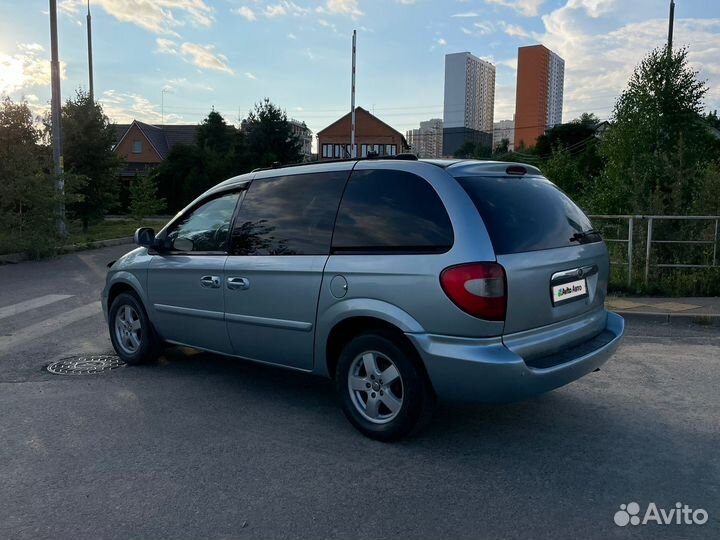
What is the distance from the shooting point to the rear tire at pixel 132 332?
588 cm

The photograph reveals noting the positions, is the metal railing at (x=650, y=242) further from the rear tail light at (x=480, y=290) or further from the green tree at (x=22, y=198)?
the green tree at (x=22, y=198)

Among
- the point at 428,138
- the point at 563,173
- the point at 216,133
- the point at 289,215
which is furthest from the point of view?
the point at 428,138

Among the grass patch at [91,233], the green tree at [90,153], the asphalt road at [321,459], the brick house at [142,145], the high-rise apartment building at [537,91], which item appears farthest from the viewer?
the high-rise apartment building at [537,91]

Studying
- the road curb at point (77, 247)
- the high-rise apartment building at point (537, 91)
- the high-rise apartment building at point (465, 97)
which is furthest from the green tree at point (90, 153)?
the high-rise apartment building at point (465, 97)

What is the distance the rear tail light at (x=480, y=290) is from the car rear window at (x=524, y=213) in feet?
0.53

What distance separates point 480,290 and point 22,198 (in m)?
15.2

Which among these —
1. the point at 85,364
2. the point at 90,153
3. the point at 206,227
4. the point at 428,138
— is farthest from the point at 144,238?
the point at 428,138

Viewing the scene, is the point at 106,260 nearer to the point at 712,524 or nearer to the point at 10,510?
the point at 10,510

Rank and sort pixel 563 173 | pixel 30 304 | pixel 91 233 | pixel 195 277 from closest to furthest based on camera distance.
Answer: pixel 195 277, pixel 30 304, pixel 91 233, pixel 563 173

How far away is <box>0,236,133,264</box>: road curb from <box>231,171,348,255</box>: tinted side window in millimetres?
12240

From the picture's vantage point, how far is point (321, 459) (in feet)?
12.8

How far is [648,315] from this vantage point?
26.9 feet

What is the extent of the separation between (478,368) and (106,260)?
1374 cm

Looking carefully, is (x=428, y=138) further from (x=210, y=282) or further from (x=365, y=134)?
(x=210, y=282)
